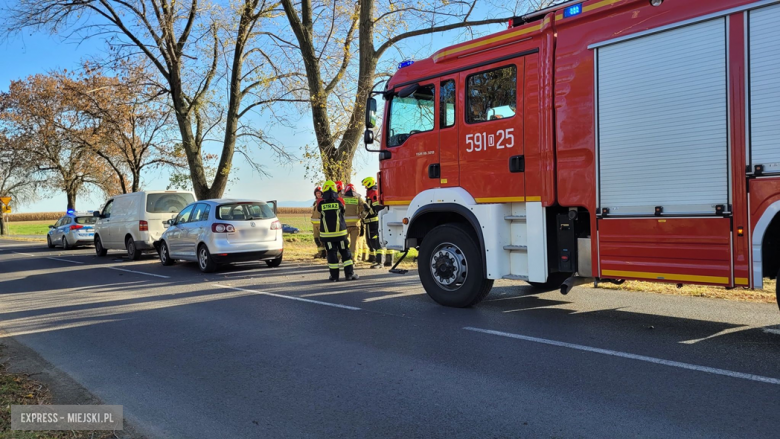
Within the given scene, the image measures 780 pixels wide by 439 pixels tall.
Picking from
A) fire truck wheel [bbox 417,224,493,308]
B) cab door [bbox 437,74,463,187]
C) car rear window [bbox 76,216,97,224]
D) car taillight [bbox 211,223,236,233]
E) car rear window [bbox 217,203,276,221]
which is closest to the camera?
fire truck wheel [bbox 417,224,493,308]

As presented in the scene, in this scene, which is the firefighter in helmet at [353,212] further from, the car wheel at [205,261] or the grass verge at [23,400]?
the grass verge at [23,400]

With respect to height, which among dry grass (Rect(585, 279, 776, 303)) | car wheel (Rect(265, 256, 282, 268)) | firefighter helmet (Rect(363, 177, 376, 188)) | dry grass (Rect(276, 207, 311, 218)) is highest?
dry grass (Rect(276, 207, 311, 218))

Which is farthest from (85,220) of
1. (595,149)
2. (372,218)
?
(595,149)

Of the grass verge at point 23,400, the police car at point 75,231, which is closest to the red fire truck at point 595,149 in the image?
the grass verge at point 23,400

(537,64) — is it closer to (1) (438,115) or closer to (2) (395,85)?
(1) (438,115)

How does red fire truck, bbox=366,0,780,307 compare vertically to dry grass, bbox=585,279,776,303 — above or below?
above

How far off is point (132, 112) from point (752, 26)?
29264 mm

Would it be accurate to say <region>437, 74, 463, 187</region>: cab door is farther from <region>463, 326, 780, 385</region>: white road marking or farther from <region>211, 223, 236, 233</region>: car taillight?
<region>211, 223, 236, 233</region>: car taillight

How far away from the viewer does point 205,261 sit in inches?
495

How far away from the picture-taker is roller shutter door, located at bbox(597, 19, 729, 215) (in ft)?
16.9

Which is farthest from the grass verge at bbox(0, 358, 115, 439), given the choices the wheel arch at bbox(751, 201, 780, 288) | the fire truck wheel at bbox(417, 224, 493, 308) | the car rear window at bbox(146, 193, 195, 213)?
the car rear window at bbox(146, 193, 195, 213)

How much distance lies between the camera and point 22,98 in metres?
34.4

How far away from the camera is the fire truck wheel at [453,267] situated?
23.4ft

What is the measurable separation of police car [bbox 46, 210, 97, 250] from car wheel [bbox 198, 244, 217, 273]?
43.8ft
